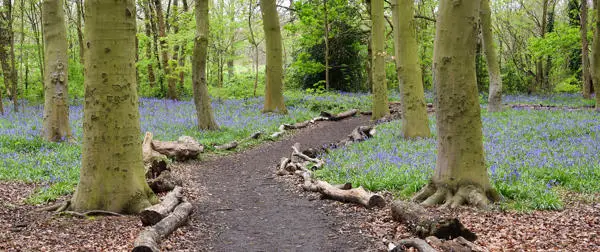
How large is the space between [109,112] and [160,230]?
190 centimetres

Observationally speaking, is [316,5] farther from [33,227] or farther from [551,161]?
[33,227]

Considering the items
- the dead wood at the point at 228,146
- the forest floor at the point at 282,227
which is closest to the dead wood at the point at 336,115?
the dead wood at the point at 228,146

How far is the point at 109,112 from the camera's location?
653 centimetres

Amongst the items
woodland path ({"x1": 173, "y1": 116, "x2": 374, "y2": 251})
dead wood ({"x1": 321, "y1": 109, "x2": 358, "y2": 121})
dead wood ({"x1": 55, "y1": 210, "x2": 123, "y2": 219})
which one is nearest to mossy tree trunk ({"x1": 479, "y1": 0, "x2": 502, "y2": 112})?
dead wood ({"x1": 321, "y1": 109, "x2": 358, "y2": 121})

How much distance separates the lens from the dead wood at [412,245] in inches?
193

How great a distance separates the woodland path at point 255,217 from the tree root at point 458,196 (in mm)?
1394

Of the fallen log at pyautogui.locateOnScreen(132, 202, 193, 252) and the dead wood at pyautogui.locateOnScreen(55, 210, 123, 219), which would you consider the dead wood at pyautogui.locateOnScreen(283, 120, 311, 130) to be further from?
the dead wood at pyautogui.locateOnScreen(55, 210, 123, 219)

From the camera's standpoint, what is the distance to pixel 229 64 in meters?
43.9

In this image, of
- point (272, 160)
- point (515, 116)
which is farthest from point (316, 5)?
point (272, 160)

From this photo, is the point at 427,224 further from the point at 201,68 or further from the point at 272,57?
the point at 272,57

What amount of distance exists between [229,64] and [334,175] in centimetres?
3593

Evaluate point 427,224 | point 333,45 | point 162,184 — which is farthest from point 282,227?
point 333,45

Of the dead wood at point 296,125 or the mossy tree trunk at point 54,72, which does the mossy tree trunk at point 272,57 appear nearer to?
the dead wood at point 296,125

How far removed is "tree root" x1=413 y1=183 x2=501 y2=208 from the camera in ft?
22.0
